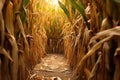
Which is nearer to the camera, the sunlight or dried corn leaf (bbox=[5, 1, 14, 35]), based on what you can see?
dried corn leaf (bbox=[5, 1, 14, 35])

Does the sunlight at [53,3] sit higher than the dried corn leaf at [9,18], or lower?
lower

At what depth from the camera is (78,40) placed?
82.0 inches

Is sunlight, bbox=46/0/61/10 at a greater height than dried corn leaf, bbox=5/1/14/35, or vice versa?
dried corn leaf, bbox=5/1/14/35

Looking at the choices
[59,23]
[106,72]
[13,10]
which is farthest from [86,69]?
[59,23]

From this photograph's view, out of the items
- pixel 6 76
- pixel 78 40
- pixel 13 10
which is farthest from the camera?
pixel 78 40

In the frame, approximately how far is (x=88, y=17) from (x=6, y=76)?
0.75 meters

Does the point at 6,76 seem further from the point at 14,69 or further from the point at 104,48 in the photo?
the point at 104,48

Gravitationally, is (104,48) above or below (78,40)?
above

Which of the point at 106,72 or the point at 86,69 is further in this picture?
the point at 86,69

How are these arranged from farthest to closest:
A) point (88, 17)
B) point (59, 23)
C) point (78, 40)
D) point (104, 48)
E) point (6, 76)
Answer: point (59, 23) < point (78, 40) < point (88, 17) < point (6, 76) < point (104, 48)

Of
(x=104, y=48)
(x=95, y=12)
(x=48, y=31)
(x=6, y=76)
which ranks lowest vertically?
(x=48, y=31)

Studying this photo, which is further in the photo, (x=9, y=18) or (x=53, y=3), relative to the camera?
(x=53, y=3)

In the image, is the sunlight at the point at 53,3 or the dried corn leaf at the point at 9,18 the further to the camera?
the sunlight at the point at 53,3

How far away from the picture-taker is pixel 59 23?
4859 mm
